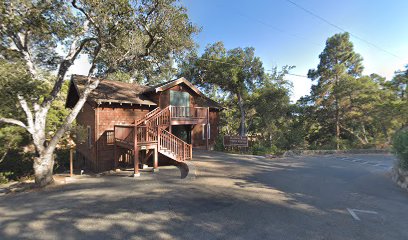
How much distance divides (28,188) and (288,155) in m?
16.7

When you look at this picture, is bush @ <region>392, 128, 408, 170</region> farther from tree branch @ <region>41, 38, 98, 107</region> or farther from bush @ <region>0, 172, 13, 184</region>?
bush @ <region>0, 172, 13, 184</region>

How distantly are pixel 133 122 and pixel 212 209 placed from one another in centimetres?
961

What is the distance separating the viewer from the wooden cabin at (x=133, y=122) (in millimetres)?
9969

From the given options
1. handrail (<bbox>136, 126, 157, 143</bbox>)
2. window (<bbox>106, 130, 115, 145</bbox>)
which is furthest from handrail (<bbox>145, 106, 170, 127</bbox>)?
window (<bbox>106, 130, 115, 145</bbox>)

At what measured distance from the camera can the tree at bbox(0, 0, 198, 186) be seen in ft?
26.2

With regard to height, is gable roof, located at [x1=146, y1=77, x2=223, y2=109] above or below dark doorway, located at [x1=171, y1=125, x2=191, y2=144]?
above

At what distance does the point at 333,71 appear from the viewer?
68.9 ft

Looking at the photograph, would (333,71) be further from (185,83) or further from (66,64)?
(66,64)

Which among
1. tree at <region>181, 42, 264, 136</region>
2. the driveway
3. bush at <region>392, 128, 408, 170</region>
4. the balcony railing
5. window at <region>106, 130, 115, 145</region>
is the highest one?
tree at <region>181, 42, 264, 136</region>

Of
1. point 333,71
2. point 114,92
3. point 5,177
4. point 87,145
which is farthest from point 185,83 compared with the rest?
point 333,71

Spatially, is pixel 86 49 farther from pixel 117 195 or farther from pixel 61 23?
pixel 117 195

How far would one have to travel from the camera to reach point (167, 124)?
486 inches

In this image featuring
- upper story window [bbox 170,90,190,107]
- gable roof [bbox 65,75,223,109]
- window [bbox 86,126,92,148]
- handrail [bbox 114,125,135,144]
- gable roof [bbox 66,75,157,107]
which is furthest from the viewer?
upper story window [bbox 170,90,190,107]

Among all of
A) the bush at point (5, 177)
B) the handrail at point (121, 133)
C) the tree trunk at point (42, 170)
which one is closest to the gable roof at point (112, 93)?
the handrail at point (121, 133)
